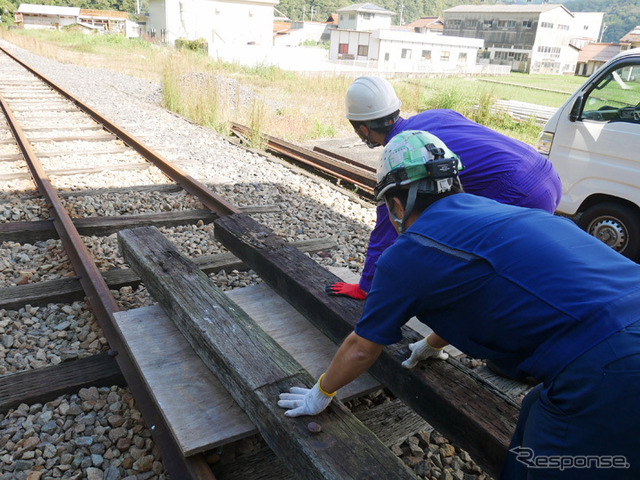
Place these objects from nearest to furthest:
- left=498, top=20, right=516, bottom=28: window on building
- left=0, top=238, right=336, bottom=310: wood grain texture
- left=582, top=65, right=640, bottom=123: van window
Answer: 1. left=0, top=238, right=336, bottom=310: wood grain texture
2. left=582, top=65, right=640, bottom=123: van window
3. left=498, top=20, right=516, bottom=28: window on building

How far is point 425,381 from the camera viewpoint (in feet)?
7.66

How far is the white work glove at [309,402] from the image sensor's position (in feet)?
6.63

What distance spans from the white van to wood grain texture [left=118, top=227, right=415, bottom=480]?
13.2 ft

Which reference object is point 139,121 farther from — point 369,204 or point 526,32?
point 526,32

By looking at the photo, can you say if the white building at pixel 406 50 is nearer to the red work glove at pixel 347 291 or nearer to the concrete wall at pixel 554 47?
the concrete wall at pixel 554 47

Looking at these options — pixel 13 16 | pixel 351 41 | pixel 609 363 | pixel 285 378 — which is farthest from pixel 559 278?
pixel 13 16

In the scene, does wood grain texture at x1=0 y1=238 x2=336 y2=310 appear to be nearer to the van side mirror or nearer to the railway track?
the railway track

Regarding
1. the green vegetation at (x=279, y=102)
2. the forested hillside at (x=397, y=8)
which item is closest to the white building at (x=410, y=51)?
the green vegetation at (x=279, y=102)

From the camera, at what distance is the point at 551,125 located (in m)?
5.50

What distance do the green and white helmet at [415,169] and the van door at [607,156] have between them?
3876 mm

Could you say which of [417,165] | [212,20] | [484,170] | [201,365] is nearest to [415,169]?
[417,165]

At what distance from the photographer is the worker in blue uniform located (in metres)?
1.35

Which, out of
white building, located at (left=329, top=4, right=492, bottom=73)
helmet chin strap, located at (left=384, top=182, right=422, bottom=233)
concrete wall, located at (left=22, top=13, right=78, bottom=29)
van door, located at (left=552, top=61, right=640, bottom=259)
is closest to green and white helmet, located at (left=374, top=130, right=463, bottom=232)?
helmet chin strap, located at (left=384, top=182, right=422, bottom=233)

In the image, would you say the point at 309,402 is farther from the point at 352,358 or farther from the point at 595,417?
the point at 595,417
